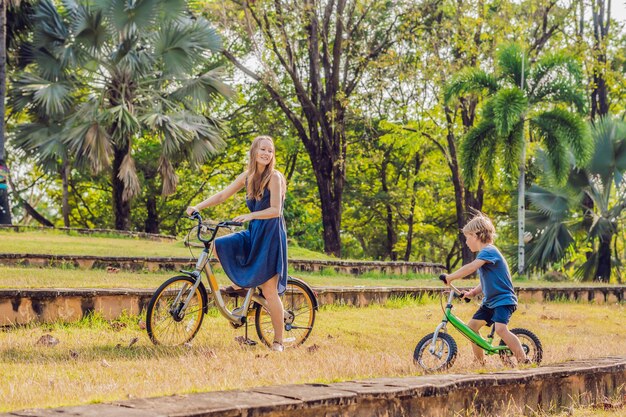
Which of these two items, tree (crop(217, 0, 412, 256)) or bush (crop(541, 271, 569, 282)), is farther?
tree (crop(217, 0, 412, 256))

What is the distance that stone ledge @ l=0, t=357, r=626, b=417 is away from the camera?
→ 3.42 metres

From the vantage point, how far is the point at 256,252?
658cm

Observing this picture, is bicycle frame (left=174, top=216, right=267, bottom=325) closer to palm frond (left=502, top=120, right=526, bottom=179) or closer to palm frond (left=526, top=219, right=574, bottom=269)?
palm frond (left=502, top=120, right=526, bottom=179)

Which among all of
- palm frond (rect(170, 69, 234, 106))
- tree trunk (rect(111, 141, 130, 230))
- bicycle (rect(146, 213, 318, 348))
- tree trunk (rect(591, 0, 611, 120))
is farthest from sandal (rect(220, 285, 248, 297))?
tree trunk (rect(591, 0, 611, 120))

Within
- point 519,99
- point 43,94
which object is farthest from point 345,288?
point 43,94

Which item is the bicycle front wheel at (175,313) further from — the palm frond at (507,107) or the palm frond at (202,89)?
the palm frond at (202,89)

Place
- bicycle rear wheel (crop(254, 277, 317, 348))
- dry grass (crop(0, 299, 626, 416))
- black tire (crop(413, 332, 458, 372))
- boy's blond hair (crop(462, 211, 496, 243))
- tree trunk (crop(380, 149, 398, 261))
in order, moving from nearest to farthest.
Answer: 1. dry grass (crop(0, 299, 626, 416))
2. black tire (crop(413, 332, 458, 372))
3. boy's blond hair (crop(462, 211, 496, 243))
4. bicycle rear wheel (crop(254, 277, 317, 348))
5. tree trunk (crop(380, 149, 398, 261))

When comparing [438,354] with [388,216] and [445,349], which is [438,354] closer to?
[445,349]

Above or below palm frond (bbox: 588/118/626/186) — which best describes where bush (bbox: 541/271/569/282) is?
below

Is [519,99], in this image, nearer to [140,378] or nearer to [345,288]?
[345,288]

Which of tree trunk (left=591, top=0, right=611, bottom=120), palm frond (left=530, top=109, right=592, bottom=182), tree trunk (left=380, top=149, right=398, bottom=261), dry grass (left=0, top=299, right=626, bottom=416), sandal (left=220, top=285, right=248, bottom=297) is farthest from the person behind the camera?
tree trunk (left=380, top=149, right=398, bottom=261)

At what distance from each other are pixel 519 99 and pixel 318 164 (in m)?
5.77

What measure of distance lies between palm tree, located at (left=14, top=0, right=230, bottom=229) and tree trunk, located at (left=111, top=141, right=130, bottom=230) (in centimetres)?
3

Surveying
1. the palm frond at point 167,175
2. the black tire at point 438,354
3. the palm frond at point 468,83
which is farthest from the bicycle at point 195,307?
the palm frond at point 167,175
